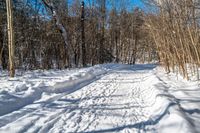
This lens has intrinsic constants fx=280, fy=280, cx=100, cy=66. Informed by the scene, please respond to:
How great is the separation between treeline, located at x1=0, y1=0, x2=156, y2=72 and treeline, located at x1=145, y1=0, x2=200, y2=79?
3689 mm

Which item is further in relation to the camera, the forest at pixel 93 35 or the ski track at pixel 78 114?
the forest at pixel 93 35

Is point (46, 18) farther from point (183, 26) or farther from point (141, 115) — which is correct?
point (141, 115)

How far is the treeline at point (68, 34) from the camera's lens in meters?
23.7

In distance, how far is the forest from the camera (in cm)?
1162

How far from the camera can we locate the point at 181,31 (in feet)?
38.2

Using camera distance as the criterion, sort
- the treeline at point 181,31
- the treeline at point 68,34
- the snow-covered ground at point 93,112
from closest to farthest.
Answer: the snow-covered ground at point 93,112 → the treeline at point 181,31 → the treeline at point 68,34

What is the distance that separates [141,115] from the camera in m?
6.52

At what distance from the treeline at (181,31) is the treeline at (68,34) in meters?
3.69

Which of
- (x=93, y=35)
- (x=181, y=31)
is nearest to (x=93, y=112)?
(x=181, y=31)

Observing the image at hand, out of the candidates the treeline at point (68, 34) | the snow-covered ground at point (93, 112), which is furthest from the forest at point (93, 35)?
the snow-covered ground at point (93, 112)

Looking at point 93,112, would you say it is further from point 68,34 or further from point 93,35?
point 93,35

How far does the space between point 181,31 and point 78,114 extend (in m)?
6.95

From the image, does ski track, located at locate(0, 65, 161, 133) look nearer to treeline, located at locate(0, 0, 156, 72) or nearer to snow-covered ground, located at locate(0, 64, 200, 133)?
snow-covered ground, located at locate(0, 64, 200, 133)

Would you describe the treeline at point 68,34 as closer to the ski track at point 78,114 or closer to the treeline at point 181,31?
the treeline at point 181,31
